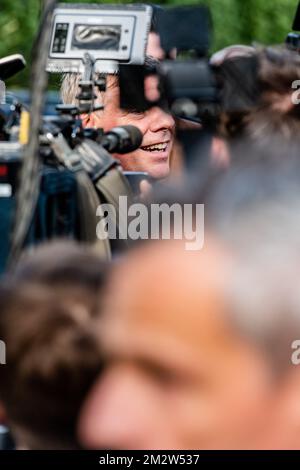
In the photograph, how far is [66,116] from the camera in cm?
352

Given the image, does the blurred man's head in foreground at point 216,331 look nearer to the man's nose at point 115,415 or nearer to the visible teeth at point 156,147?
the man's nose at point 115,415

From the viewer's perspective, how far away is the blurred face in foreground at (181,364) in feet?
4.44

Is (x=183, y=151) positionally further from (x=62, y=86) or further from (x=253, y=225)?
(x=62, y=86)

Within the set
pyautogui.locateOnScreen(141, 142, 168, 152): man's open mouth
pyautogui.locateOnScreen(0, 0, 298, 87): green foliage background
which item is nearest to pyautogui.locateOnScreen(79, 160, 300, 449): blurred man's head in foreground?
pyautogui.locateOnScreen(141, 142, 168, 152): man's open mouth

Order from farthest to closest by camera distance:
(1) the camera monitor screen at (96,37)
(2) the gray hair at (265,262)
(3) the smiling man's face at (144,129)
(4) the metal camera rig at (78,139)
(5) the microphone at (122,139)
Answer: (3) the smiling man's face at (144,129)
(1) the camera monitor screen at (96,37)
(5) the microphone at (122,139)
(4) the metal camera rig at (78,139)
(2) the gray hair at (265,262)

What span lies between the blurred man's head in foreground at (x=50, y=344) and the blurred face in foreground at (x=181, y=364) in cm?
3

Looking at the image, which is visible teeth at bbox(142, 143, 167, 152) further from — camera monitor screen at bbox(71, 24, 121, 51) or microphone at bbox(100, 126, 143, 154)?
microphone at bbox(100, 126, 143, 154)

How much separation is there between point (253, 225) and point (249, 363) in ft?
0.49

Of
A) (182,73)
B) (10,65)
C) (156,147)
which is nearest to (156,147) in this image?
(156,147)

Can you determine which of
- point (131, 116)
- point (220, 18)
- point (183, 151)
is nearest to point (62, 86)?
point (131, 116)

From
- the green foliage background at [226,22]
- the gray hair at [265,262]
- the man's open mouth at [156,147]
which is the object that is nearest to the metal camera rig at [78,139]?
the man's open mouth at [156,147]

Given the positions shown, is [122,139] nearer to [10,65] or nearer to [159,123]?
[10,65]

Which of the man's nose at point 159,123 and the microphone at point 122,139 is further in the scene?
the man's nose at point 159,123

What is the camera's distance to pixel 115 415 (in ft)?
4.73
